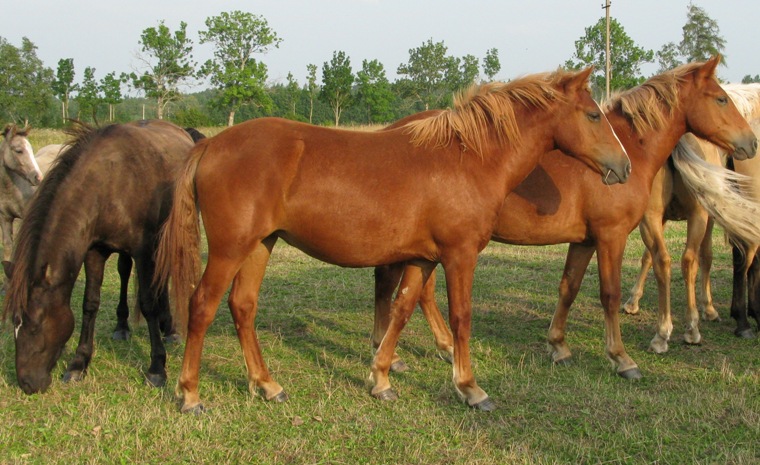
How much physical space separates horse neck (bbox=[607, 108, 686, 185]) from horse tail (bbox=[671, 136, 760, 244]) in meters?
0.31

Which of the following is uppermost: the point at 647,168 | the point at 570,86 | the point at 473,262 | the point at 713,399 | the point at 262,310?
the point at 570,86

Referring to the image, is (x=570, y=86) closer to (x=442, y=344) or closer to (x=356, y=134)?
(x=356, y=134)

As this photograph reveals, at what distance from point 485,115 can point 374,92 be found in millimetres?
43790

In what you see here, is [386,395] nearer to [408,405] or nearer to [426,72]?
[408,405]

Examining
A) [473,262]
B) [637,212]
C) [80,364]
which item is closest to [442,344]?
[473,262]

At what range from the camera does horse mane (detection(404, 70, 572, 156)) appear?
4457 mm

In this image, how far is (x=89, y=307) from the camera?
512cm

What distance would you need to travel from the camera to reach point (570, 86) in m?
4.55

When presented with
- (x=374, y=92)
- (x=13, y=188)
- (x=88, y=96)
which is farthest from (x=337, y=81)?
(x=13, y=188)

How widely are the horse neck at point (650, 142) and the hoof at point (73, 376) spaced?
4.55 m

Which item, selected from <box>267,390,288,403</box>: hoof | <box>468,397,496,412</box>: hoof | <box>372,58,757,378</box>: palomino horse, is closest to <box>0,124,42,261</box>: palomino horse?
<box>267,390,288,403</box>: hoof

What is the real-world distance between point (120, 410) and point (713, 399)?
12.8 feet

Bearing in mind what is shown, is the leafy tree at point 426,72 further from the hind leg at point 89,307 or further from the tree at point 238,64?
the hind leg at point 89,307

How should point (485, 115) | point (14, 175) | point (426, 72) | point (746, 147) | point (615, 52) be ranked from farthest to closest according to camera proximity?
point (426, 72) < point (615, 52) < point (14, 175) < point (746, 147) < point (485, 115)
